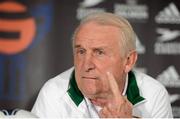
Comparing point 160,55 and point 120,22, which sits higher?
point 120,22

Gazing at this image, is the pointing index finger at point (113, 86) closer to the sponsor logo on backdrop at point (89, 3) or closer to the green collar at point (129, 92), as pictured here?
the green collar at point (129, 92)

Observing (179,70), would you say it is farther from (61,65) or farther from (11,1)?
(11,1)

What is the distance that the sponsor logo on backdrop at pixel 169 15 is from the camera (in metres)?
2.30

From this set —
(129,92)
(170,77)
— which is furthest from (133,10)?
(129,92)

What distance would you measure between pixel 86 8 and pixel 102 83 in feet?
3.43

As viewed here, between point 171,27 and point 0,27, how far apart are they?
3.12 ft

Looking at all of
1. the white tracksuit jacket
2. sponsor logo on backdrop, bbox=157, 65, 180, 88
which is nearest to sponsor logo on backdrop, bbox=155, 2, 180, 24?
sponsor logo on backdrop, bbox=157, 65, 180, 88

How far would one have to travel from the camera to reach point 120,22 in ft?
4.37

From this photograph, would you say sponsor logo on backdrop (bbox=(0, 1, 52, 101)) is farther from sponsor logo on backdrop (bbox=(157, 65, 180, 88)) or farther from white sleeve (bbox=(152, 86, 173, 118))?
white sleeve (bbox=(152, 86, 173, 118))

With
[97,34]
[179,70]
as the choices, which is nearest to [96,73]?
[97,34]

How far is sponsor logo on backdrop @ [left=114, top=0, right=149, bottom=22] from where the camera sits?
2.29m

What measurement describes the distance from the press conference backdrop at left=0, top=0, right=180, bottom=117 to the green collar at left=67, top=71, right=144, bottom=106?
29.2 inches

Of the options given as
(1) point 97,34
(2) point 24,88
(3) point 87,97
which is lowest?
(2) point 24,88

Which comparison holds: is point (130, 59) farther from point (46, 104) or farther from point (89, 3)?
point (89, 3)
